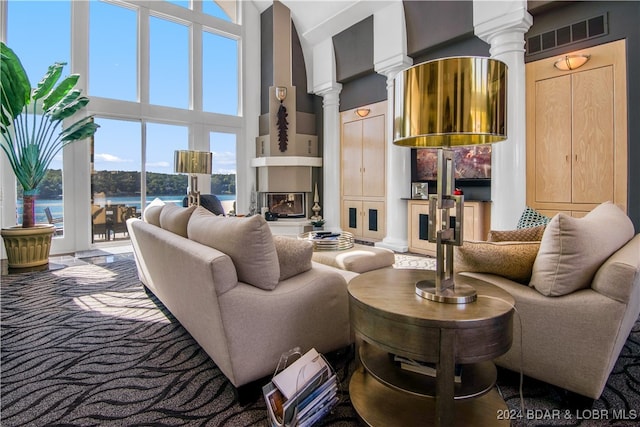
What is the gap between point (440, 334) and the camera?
1.15 meters

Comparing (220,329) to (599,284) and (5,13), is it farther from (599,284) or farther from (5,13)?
(5,13)

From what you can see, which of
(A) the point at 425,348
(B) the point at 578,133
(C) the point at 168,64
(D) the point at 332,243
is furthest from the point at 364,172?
(A) the point at 425,348

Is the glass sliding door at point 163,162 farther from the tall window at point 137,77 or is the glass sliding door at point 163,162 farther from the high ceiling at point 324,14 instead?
the high ceiling at point 324,14

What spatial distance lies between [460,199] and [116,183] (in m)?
6.29

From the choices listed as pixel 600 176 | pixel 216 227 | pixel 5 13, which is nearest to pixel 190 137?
pixel 5 13

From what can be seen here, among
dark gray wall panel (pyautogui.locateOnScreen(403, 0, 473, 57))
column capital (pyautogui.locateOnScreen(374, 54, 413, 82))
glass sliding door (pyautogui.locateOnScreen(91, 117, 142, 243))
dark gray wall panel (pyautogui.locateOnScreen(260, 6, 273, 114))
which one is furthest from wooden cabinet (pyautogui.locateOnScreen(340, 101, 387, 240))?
glass sliding door (pyautogui.locateOnScreen(91, 117, 142, 243))

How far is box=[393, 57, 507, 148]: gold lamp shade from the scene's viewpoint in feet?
3.98

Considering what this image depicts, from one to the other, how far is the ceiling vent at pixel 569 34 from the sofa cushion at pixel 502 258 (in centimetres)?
332

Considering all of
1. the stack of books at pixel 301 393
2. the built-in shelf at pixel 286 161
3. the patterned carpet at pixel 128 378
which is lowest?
the patterned carpet at pixel 128 378

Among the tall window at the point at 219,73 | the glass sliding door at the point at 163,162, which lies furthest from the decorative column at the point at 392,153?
the glass sliding door at the point at 163,162

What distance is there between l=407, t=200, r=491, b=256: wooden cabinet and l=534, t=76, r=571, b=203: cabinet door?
659 millimetres

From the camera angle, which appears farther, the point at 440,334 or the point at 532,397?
the point at 532,397

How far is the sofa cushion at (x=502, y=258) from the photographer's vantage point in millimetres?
1737

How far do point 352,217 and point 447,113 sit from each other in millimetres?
5586
